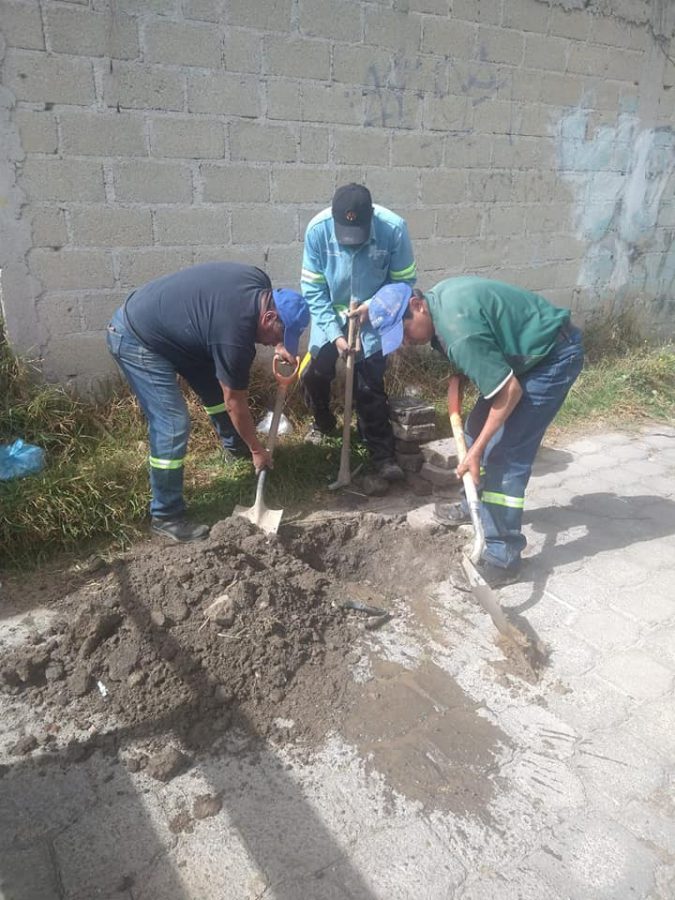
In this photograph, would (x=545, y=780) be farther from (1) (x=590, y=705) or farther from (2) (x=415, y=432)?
(2) (x=415, y=432)

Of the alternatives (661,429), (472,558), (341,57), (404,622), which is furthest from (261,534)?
(661,429)

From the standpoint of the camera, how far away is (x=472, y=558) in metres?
3.04

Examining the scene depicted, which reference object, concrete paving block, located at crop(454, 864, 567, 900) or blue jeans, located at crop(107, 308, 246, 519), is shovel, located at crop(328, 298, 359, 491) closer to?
blue jeans, located at crop(107, 308, 246, 519)

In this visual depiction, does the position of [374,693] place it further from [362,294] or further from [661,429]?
[661,429]

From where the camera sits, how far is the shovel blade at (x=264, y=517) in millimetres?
3488

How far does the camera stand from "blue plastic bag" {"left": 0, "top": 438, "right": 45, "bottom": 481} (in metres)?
3.66

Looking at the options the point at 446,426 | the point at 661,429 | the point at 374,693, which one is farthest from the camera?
the point at 661,429

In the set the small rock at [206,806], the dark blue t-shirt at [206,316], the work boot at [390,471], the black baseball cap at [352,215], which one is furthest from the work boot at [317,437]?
the small rock at [206,806]

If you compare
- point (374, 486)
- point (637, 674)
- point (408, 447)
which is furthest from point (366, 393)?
point (637, 674)

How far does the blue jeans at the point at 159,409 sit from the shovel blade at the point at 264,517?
40 cm

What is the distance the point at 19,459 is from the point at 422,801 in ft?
9.52

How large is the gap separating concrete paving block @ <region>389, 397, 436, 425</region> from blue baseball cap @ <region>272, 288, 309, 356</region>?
48.3 inches

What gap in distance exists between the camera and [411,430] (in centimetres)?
421

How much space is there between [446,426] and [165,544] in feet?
8.03
